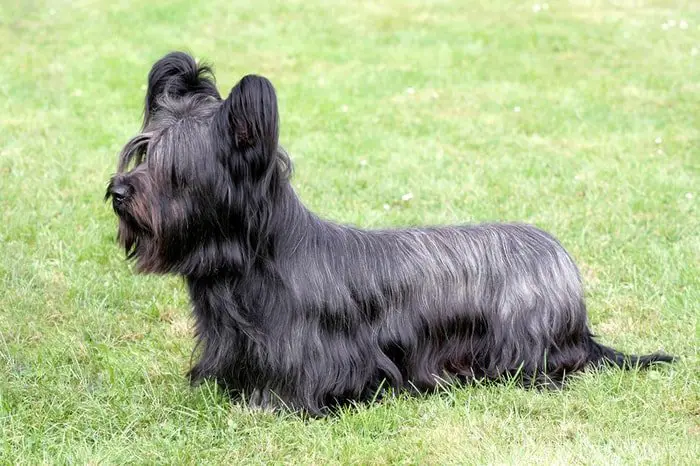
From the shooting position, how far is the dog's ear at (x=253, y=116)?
346cm

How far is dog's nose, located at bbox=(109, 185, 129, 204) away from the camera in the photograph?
3.72 meters

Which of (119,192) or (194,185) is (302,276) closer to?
(194,185)

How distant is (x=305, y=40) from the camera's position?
14.0 m

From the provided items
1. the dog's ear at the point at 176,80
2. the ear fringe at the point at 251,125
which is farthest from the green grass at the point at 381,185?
the dog's ear at the point at 176,80

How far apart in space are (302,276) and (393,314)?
0.55 meters

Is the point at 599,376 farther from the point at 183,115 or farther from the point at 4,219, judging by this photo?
the point at 4,219

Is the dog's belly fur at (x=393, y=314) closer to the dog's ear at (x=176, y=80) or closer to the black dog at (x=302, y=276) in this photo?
the black dog at (x=302, y=276)

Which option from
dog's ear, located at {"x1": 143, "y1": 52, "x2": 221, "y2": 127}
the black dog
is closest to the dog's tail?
the black dog

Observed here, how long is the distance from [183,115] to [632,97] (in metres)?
8.60

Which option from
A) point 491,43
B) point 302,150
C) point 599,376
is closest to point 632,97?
point 491,43

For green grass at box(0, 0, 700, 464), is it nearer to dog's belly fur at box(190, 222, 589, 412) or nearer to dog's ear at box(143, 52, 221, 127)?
dog's belly fur at box(190, 222, 589, 412)

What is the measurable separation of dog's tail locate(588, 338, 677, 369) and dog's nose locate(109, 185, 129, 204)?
259 centimetres

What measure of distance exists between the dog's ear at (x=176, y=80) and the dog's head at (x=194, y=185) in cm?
11

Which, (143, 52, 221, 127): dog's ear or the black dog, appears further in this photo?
(143, 52, 221, 127): dog's ear
